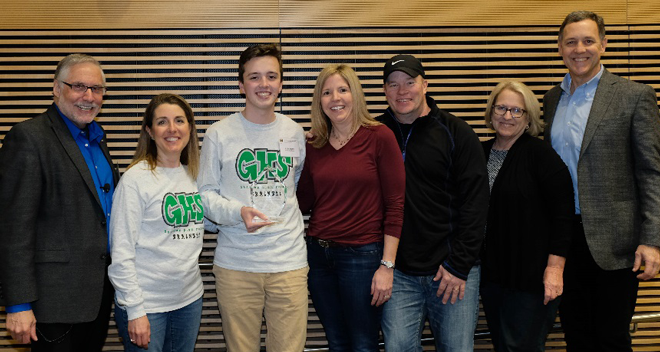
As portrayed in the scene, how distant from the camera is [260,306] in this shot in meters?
2.50

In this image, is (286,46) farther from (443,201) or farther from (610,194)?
(610,194)

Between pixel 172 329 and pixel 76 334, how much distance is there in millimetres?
449

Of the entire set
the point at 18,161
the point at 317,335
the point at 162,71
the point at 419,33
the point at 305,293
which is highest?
the point at 419,33

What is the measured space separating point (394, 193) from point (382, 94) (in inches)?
59.6

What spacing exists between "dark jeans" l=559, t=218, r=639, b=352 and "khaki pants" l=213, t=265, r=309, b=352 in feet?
5.28

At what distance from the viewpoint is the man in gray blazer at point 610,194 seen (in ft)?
8.50

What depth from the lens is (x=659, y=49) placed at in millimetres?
3746

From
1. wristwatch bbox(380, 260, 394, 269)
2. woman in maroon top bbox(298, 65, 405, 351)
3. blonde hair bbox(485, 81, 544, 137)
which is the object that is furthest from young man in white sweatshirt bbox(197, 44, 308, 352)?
blonde hair bbox(485, 81, 544, 137)

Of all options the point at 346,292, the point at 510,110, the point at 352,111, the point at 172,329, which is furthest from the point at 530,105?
the point at 172,329

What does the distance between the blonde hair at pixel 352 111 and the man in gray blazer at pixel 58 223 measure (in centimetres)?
114

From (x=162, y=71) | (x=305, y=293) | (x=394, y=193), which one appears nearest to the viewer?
(x=394, y=193)

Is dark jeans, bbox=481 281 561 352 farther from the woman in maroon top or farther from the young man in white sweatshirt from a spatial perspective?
the young man in white sweatshirt

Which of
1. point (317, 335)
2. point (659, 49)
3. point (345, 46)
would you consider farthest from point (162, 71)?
point (659, 49)

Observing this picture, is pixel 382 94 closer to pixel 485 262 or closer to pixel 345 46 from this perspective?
pixel 345 46
